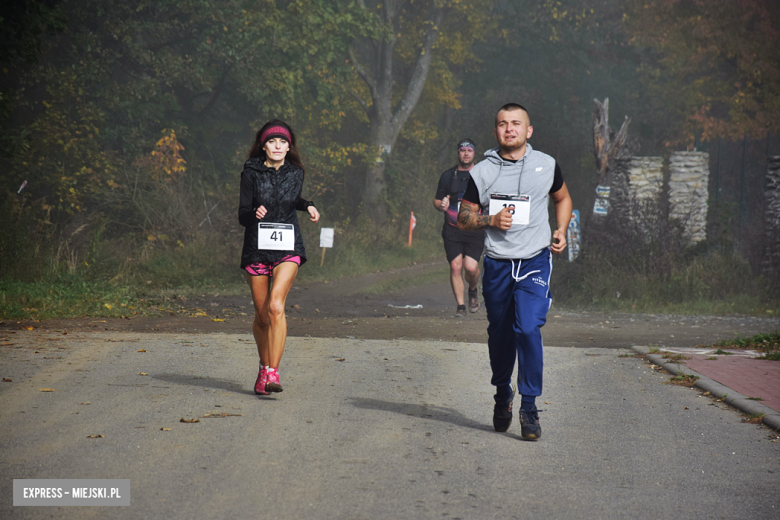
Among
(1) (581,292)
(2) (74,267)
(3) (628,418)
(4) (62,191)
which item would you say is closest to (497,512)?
(3) (628,418)

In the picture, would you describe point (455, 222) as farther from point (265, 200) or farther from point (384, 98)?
point (384, 98)

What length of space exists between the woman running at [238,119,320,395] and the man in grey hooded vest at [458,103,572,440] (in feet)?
4.74

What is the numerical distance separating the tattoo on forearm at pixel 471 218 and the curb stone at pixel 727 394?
2.40 metres

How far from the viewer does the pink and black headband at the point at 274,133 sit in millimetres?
6629

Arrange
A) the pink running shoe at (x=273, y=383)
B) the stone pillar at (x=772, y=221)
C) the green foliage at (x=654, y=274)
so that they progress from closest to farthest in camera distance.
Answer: the pink running shoe at (x=273, y=383) < the green foliage at (x=654, y=274) < the stone pillar at (x=772, y=221)

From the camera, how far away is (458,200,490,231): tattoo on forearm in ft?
18.6

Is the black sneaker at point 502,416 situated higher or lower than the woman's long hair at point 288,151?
lower

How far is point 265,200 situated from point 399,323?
543cm

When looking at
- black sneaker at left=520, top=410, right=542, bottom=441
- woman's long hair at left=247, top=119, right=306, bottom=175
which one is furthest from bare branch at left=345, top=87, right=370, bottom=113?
black sneaker at left=520, top=410, right=542, bottom=441

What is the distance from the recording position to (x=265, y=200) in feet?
21.5

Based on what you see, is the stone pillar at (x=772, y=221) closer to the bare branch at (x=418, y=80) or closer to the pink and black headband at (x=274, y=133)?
the pink and black headband at (x=274, y=133)

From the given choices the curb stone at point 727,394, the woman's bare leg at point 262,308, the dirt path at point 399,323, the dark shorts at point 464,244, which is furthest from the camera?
the dark shorts at point 464,244

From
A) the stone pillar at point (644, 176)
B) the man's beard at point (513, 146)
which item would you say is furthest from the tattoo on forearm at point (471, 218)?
the stone pillar at point (644, 176)

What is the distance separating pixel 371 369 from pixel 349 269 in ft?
44.9
